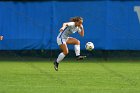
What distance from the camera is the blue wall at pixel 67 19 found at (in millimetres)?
25141

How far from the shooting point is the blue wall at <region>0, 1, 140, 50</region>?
82.5 feet

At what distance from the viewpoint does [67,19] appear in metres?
25.3

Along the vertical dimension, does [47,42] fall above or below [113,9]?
below

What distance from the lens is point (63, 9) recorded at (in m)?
25.3
